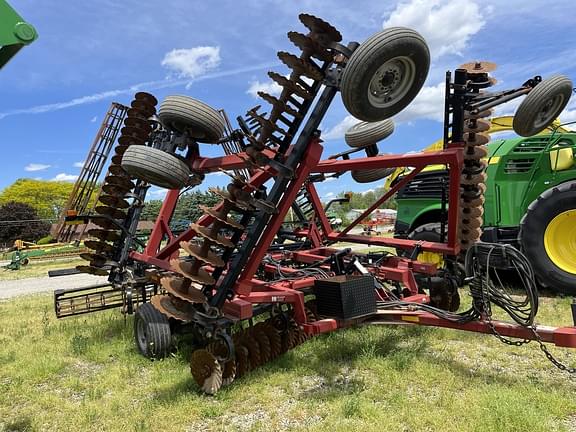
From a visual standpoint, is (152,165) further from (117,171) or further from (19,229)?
(19,229)

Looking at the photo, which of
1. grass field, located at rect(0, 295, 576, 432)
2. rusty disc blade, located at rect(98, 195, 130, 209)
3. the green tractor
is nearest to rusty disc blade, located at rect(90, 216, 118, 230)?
rusty disc blade, located at rect(98, 195, 130, 209)

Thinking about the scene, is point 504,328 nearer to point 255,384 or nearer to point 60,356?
point 255,384

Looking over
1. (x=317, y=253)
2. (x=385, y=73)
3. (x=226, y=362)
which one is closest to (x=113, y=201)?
(x=317, y=253)

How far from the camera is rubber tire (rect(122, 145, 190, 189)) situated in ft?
14.1

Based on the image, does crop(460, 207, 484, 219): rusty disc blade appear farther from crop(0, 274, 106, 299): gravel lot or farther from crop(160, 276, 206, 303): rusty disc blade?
crop(0, 274, 106, 299): gravel lot

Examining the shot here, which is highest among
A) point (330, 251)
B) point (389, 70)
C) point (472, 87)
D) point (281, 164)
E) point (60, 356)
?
point (472, 87)

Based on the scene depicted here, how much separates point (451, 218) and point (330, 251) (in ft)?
6.45

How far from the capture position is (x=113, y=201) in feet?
19.7

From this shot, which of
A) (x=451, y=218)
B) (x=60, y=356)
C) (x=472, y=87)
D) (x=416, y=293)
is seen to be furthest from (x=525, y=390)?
(x=60, y=356)

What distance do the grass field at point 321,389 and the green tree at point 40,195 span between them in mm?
51043

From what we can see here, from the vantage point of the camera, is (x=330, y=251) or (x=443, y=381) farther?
(x=330, y=251)

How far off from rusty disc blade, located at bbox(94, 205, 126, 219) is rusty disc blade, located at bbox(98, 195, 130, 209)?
55 millimetres

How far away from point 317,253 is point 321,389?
3020 millimetres

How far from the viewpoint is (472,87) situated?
5164 mm
